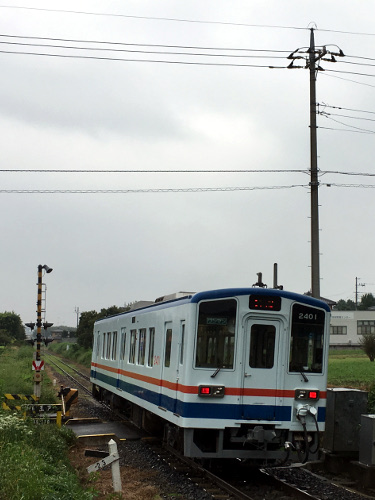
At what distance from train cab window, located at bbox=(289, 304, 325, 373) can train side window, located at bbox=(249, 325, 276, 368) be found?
0.31 m

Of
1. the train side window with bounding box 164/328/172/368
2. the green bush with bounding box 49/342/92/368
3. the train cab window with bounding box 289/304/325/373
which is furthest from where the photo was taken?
the green bush with bounding box 49/342/92/368

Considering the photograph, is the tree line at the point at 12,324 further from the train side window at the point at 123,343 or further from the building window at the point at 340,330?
the train side window at the point at 123,343

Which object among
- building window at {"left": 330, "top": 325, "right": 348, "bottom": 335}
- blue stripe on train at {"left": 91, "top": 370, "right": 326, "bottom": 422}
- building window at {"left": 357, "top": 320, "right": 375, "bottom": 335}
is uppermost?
building window at {"left": 357, "top": 320, "right": 375, "bottom": 335}

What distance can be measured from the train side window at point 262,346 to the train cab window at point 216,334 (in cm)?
32

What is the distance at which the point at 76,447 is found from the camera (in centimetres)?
1412

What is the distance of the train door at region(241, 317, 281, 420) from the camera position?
10.7 m

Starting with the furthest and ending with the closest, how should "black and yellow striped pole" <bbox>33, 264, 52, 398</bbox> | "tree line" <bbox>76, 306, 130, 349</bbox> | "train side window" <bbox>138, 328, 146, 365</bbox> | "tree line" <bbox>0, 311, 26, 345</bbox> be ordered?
"tree line" <bbox>0, 311, 26, 345</bbox>, "tree line" <bbox>76, 306, 130, 349</bbox>, "black and yellow striped pole" <bbox>33, 264, 52, 398</bbox>, "train side window" <bbox>138, 328, 146, 365</bbox>

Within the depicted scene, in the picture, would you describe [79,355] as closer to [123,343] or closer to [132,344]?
[123,343]

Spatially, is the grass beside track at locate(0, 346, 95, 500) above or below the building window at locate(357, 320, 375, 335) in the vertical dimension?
below

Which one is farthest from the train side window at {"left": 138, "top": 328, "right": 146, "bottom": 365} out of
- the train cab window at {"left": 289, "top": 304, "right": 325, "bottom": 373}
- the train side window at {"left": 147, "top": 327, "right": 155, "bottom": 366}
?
the train cab window at {"left": 289, "top": 304, "right": 325, "bottom": 373}

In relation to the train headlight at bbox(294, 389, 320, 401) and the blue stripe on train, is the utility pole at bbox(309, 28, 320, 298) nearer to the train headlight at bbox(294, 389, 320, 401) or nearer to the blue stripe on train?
the train headlight at bbox(294, 389, 320, 401)

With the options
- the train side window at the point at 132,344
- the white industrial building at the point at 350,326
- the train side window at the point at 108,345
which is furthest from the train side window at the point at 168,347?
the white industrial building at the point at 350,326

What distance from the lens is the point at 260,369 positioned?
10828mm

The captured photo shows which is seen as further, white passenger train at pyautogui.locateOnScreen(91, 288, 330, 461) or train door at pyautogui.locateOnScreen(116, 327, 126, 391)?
train door at pyautogui.locateOnScreen(116, 327, 126, 391)
